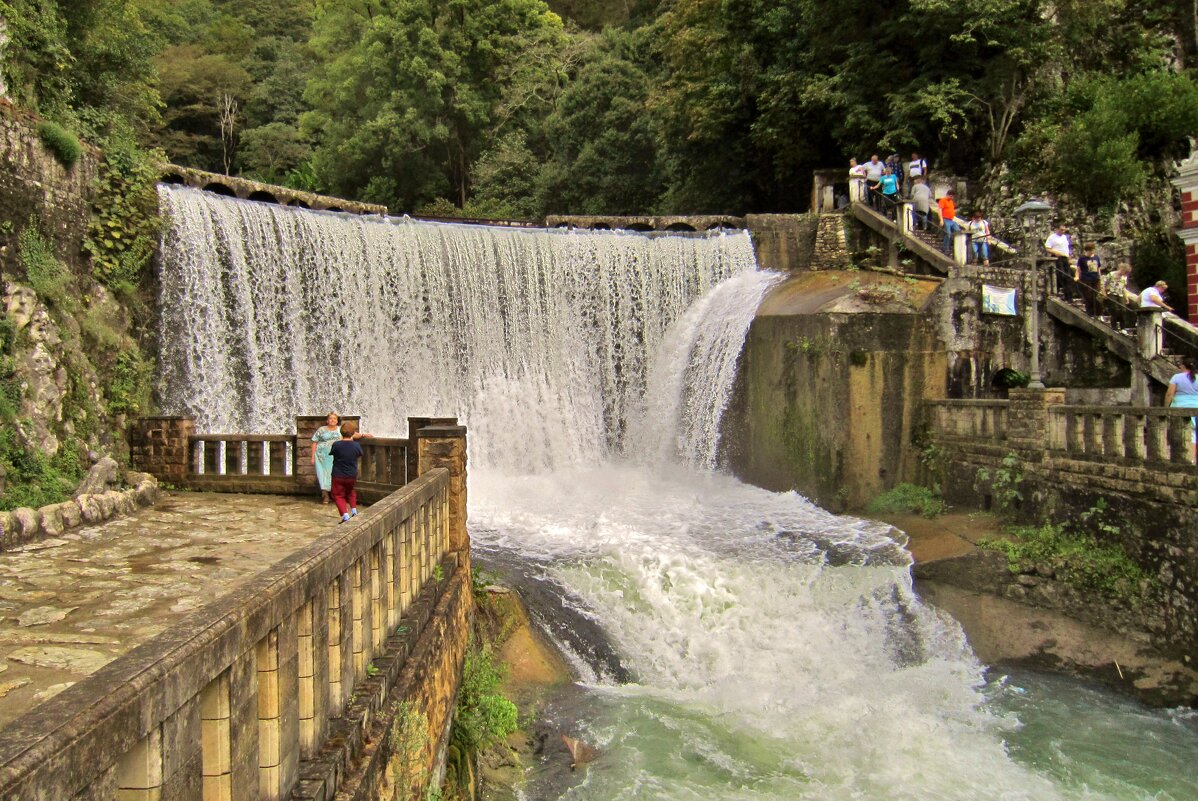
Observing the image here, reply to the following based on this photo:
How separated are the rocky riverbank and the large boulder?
10.1 metres

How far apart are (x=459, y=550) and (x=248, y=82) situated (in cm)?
3814

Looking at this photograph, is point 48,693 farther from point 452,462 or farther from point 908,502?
point 908,502

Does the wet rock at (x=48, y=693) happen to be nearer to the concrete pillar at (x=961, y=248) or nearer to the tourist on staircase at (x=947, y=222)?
the concrete pillar at (x=961, y=248)

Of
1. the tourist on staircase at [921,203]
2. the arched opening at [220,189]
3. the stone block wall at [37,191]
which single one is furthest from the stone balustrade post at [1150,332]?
the arched opening at [220,189]

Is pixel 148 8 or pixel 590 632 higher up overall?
pixel 148 8

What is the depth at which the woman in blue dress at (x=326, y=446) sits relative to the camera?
9.36 meters

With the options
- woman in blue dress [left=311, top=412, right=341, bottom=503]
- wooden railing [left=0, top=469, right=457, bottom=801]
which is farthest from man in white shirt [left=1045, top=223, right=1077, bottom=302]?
wooden railing [left=0, top=469, right=457, bottom=801]

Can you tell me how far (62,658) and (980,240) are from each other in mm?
17289

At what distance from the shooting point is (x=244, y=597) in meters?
2.90

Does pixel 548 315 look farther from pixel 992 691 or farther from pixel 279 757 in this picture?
pixel 279 757

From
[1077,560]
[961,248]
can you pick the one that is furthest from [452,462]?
[961,248]

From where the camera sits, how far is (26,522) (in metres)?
8.73

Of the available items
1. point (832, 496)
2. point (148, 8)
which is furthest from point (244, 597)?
point (148, 8)

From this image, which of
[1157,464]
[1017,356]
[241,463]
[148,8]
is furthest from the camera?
[148,8]
